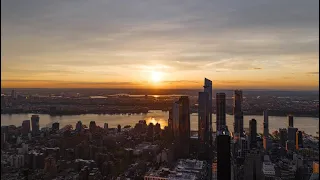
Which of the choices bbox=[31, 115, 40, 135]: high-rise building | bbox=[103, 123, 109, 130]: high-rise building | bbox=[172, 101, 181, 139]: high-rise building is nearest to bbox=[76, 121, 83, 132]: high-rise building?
bbox=[103, 123, 109, 130]: high-rise building

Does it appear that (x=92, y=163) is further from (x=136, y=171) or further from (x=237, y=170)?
(x=237, y=170)

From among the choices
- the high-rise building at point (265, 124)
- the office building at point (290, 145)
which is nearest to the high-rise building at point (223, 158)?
the office building at point (290, 145)

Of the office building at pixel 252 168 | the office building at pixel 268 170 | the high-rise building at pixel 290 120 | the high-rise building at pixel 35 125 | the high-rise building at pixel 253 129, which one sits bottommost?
the office building at pixel 268 170

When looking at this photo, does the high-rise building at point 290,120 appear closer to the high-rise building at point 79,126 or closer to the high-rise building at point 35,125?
the high-rise building at point 79,126

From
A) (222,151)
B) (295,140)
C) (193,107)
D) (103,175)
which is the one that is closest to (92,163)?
(103,175)

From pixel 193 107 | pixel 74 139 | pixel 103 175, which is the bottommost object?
pixel 103 175

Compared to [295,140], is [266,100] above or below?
above
